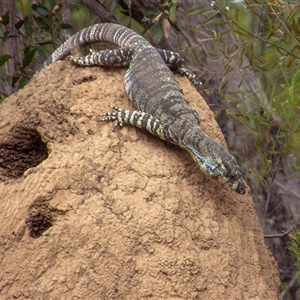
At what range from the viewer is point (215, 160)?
530 centimetres

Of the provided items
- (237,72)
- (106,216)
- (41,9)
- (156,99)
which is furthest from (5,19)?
(106,216)

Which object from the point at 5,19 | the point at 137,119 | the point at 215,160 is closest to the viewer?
the point at 215,160

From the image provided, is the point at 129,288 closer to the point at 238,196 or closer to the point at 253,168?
the point at 238,196

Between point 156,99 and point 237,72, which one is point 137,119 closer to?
point 156,99

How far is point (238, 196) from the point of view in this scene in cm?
546

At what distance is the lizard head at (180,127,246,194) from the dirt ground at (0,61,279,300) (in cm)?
10

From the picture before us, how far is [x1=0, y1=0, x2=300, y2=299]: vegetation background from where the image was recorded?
25.0ft

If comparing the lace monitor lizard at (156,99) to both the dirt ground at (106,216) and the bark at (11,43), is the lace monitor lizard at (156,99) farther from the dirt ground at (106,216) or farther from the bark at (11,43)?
the bark at (11,43)

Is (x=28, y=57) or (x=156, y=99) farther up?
(x=156, y=99)

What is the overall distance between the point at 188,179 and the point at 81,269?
1.18 meters

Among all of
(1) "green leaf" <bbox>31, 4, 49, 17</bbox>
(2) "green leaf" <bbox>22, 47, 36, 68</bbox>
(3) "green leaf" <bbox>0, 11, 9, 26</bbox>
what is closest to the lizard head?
(2) "green leaf" <bbox>22, 47, 36, 68</bbox>

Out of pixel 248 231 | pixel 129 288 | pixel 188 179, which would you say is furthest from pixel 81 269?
pixel 248 231

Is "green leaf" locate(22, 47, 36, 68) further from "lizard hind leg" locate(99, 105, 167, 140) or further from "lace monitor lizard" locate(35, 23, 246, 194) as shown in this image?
"lizard hind leg" locate(99, 105, 167, 140)

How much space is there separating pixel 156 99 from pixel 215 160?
3.54 feet
